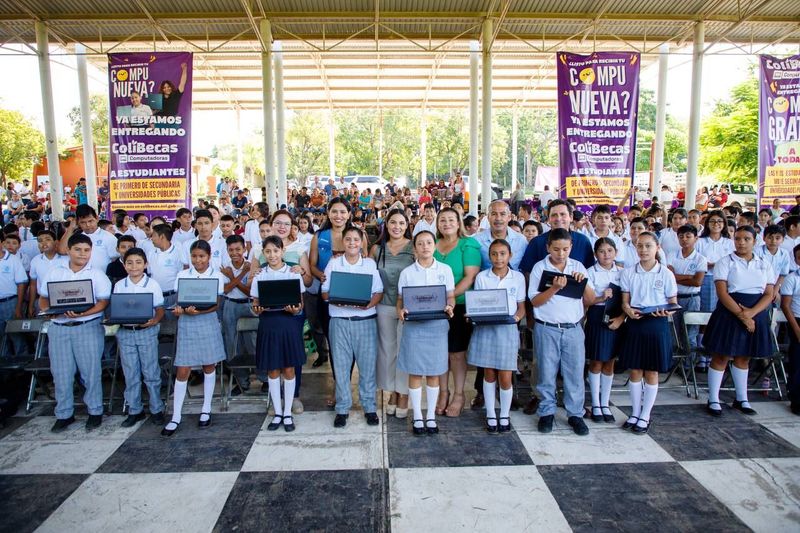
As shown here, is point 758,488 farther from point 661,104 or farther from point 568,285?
point 661,104

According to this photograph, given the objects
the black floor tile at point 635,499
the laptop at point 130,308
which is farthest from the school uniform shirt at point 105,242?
the black floor tile at point 635,499

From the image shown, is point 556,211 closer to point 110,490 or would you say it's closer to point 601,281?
point 601,281

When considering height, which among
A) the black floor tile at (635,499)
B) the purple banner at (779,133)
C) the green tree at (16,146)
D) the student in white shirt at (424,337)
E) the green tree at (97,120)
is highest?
the green tree at (97,120)

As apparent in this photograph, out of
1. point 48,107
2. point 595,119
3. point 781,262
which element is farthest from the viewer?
point 48,107

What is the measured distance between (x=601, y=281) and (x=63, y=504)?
14.1 feet

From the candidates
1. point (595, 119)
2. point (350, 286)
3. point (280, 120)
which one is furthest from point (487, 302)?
point (280, 120)

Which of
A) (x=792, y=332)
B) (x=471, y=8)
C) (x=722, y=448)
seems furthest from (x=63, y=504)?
(x=471, y=8)

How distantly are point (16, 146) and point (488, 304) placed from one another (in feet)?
112

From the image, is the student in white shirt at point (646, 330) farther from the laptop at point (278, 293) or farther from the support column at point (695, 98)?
the support column at point (695, 98)

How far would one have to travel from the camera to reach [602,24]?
1278 cm

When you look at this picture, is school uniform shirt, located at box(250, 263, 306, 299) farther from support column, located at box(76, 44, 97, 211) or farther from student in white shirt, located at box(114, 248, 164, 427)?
support column, located at box(76, 44, 97, 211)

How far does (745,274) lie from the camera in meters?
4.55

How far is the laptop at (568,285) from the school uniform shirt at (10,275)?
533 cm

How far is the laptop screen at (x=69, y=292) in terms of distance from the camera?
4.23m
